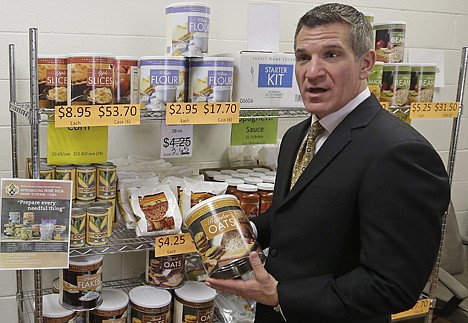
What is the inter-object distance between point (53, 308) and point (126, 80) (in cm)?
85

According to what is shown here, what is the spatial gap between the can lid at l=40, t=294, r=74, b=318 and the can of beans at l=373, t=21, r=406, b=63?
1.57 m

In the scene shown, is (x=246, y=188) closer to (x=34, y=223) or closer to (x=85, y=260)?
(x=85, y=260)

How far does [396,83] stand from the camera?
2.05m

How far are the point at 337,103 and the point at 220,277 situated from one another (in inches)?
22.2

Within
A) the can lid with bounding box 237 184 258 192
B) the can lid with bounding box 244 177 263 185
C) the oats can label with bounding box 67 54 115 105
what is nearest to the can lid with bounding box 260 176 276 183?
the can lid with bounding box 244 177 263 185

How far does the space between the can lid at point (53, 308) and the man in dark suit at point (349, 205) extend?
2.36 ft

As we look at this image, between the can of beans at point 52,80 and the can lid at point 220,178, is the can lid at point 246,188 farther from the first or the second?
the can of beans at point 52,80

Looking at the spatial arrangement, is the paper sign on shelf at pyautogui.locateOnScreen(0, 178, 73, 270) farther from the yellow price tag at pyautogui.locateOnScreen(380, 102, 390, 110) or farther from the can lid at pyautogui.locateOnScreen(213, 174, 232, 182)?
the yellow price tag at pyautogui.locateOnScreen(380, 102, 390, 110)

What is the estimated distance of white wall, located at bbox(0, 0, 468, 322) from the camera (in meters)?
1.96

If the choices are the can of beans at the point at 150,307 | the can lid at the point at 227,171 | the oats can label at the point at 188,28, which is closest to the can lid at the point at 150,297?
the can of beans at the point at 150,307

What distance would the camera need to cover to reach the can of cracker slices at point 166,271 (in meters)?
1.91

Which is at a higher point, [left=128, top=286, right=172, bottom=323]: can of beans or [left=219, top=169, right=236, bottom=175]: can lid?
[left=219, top=169, right=236, bottom=175]: can lid

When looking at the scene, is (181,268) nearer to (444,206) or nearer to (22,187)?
(22,187)

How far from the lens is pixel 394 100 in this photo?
6.78ft
